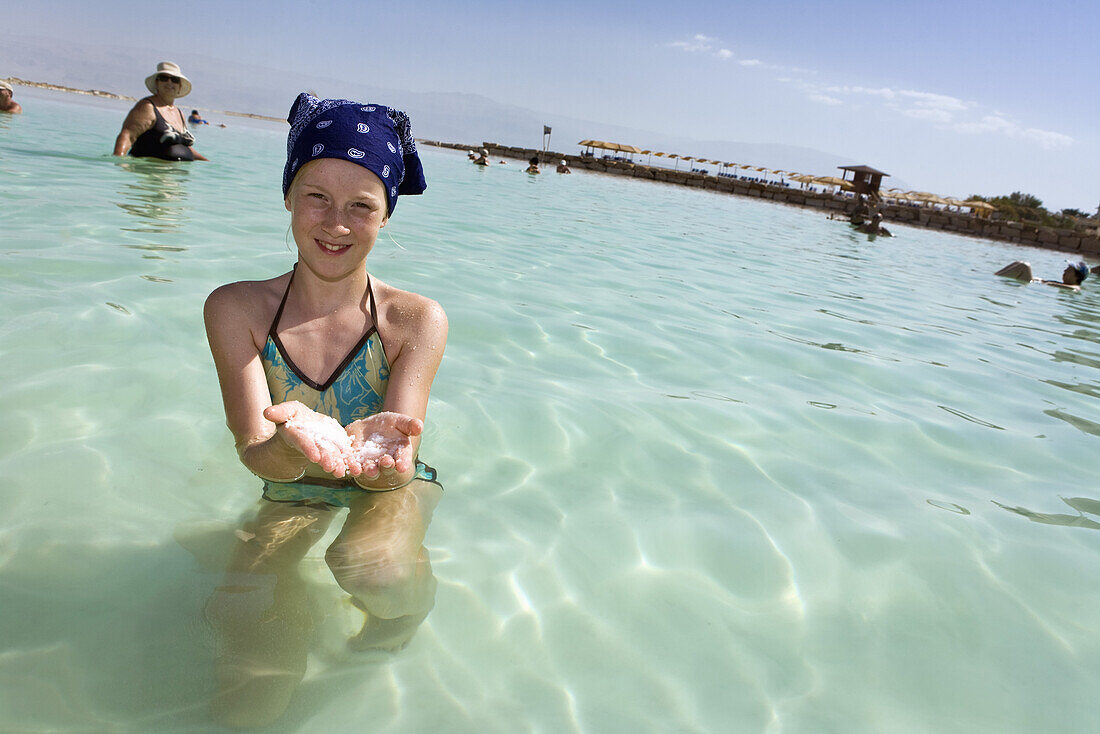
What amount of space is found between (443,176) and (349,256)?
62.0ft

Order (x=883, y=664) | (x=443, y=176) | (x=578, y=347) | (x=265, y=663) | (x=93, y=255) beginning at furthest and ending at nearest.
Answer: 1. (x=443, y=176)
2. (x=93, y=255)
3. (x=578, y=347)
4. (x=883, y=664)
5. (x=265, y=663)

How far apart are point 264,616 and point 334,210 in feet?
3.55

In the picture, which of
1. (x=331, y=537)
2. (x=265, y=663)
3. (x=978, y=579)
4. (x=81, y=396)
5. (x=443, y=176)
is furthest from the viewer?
(x=443, y=176)

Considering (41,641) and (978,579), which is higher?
(978,579)

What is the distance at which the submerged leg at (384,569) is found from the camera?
182 centimetres

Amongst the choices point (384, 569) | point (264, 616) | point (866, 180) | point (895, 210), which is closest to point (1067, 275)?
point (384, 569)

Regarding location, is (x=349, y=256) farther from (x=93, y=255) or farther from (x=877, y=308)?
(x=877, y=308)

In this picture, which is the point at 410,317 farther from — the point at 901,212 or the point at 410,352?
the point at 901,212

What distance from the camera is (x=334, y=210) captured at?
1942 millimetres

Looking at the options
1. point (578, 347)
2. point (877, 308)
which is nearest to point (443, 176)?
point (877, 308)

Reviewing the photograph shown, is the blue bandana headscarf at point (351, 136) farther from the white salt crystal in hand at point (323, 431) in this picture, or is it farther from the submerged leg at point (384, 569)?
the submerged leg at point (384, 569)

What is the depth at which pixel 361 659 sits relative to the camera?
5.82 feet

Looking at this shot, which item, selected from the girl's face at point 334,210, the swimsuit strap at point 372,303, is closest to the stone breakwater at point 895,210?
the swimsuit strap at point 372,303

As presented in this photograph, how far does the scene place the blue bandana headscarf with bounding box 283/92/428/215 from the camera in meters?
1.90
